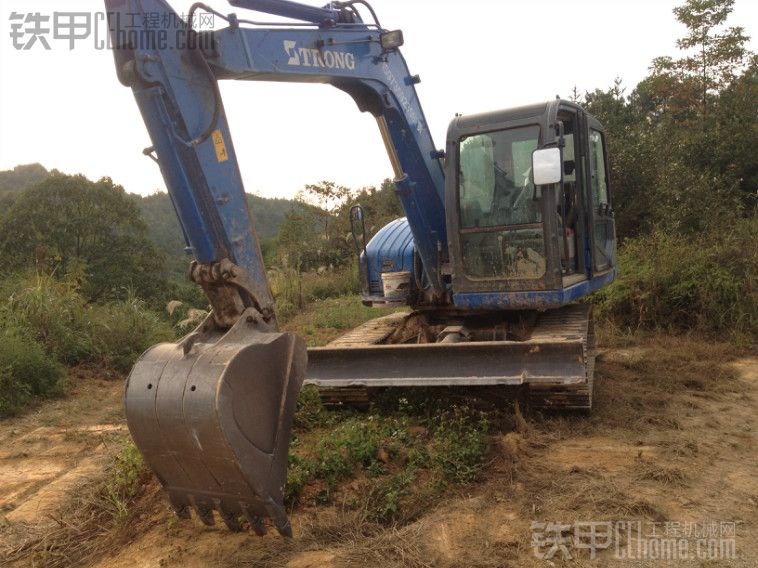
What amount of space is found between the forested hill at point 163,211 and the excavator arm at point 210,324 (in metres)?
21.9

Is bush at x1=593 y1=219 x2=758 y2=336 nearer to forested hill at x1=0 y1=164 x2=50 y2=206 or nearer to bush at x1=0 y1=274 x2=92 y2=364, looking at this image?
bush at x1=0 y1=274 x2=92 y2=364

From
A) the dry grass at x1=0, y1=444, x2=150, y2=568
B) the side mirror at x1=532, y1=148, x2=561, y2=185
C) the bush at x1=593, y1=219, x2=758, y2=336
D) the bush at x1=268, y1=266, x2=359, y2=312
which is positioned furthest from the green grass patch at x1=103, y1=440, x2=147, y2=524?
the bush at x1=268, y1=266, x2=359, y2=312

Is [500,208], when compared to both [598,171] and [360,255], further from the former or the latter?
[360,255]

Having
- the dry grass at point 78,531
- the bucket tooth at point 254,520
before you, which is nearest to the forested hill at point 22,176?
the dry grass at point 78,531

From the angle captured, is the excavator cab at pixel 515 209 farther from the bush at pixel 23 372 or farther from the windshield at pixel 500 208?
the bush at pixel 23 372

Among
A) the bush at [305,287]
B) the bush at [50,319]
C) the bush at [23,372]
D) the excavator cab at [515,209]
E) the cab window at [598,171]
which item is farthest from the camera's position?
the bush at [305,287]

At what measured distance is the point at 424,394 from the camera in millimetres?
5246

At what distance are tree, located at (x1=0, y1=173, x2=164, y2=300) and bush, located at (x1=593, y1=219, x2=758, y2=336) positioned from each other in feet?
32.9

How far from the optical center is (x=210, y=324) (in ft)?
11.4

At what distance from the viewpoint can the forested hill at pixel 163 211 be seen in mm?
29984

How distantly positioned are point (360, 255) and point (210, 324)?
3.28 meters

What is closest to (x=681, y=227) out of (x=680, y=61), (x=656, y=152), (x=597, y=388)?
(x=656, y=152)

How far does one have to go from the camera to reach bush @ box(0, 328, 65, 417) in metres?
7.17

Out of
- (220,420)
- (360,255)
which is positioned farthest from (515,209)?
(220,420)
